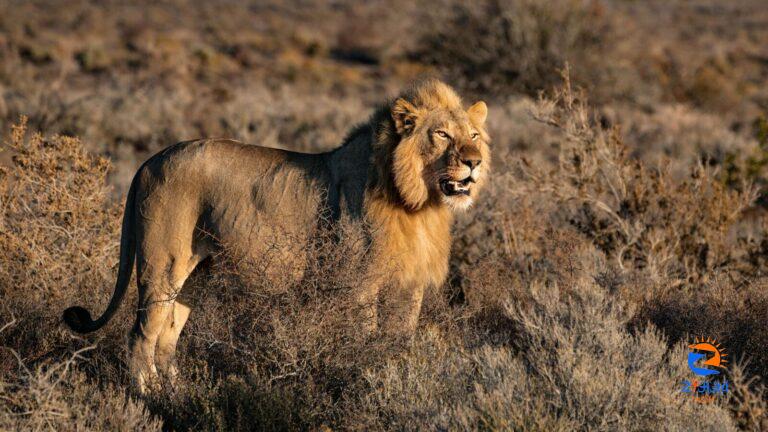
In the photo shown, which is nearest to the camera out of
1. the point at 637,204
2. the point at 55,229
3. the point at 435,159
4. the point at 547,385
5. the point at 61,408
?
the point at 61,408

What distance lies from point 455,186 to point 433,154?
279 millimetres

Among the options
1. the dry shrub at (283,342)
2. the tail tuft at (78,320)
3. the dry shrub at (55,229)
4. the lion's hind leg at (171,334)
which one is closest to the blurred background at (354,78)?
the dry shrub at (55,229)

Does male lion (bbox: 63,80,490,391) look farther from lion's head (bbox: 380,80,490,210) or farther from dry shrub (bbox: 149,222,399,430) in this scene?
dry shrub (bbox: 149,222,399,430)

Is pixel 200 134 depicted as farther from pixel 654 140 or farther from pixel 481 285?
pixel 481 285

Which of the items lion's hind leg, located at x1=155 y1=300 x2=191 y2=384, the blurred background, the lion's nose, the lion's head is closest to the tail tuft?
lion's hind leg, located at x1=155 y1=300 x2=191 y2=384

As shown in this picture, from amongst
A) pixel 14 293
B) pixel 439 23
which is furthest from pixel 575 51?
pixel 14 293

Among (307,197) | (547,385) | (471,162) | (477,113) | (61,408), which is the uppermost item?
(477,113)

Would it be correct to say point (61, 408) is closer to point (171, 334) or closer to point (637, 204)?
point (171, 334)

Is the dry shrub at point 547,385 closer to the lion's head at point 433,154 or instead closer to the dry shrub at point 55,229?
the lion's head at point 433,154

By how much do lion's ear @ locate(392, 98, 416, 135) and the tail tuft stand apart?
257 cm

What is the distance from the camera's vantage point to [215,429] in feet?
16.1

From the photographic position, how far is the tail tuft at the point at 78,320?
5918mm

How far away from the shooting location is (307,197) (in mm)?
6047

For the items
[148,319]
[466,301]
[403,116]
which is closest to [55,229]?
[148,319]
